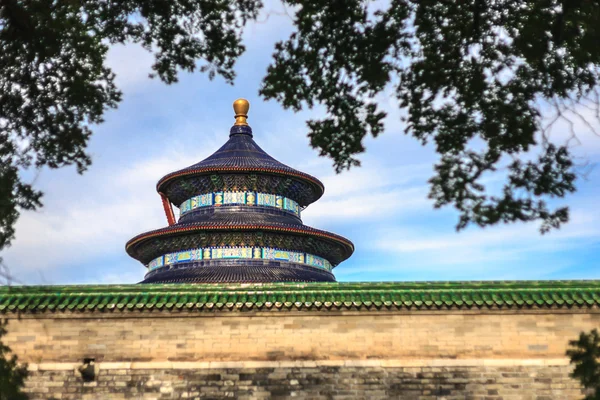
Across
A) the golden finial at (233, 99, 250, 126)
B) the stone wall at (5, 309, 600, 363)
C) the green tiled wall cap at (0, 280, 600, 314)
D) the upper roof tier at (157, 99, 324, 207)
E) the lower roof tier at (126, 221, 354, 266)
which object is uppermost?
the golden finial at (233, 99, 250, 126)

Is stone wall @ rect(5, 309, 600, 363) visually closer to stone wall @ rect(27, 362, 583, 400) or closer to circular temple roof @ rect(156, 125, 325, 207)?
stone wall @ rect(27, 362, 583, 400)

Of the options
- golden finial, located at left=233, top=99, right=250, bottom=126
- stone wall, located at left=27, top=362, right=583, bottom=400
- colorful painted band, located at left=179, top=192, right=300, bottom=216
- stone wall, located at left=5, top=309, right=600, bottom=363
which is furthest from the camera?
golden finial, located at left=233, top=99, right=250, bottom=126

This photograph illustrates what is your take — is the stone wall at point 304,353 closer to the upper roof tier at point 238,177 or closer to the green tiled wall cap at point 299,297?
the green tiled wall cap at point 299,297

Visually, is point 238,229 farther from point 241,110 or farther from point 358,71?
point 358,71

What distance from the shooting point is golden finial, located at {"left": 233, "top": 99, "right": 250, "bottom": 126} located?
23.0 m

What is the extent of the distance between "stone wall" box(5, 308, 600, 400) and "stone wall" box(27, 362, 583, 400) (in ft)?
0.06

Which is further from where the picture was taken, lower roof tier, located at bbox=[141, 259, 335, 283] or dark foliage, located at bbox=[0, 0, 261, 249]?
lower roof tier, located at bbox=[141, 259, 335, 283]

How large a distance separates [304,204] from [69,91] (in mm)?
15204

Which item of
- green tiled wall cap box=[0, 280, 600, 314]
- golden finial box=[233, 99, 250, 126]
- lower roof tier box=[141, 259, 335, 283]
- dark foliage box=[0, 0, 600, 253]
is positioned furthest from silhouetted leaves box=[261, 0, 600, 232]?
golden finial box=[233, 99, 250, 126]

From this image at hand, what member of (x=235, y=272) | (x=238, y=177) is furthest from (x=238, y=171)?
(x=235, y=272)

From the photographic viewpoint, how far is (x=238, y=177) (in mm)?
20172

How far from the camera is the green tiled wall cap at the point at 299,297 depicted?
12492 mm

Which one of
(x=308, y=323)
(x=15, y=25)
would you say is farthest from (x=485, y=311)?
(x=15, y=25)

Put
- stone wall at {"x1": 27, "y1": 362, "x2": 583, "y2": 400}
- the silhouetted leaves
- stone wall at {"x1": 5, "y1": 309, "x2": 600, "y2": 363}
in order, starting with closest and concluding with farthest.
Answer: the silhouetted leaves, stone wall at {"x1": 27, "y1": 362, "x2": 583, "y2": 400}, stone wall at {"x1": 5, "y1": 309, "x2": 600, "y2": 363}
